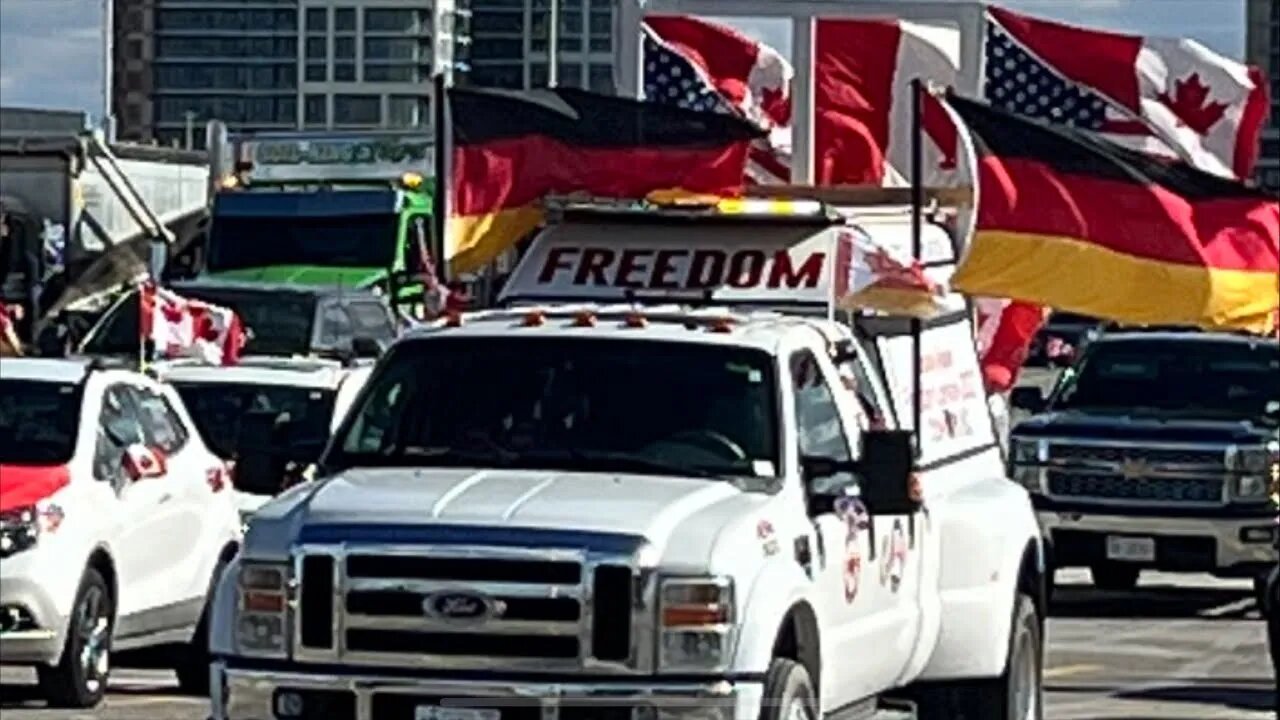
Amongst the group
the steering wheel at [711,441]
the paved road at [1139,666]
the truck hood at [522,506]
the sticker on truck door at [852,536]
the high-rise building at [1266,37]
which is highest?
the high-rise building at [1266,37]

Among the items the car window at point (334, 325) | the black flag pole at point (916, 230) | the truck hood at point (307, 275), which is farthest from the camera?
the truck hood at point (307, 275)

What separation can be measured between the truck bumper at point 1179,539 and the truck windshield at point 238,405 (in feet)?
17.4

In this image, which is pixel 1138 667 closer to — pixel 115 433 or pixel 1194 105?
pixel 1194 105

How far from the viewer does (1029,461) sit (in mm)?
25188

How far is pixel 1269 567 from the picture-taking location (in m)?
24.4

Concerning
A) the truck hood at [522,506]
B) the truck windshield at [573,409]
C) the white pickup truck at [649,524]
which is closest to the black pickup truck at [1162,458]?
the white pickup truck at [649,524]

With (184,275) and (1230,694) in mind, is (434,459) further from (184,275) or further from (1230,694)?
(184,275)

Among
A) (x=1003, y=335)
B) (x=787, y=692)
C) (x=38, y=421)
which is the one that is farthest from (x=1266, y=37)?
(x=787, y=692)

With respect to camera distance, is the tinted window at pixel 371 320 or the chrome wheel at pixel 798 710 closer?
the chrome wheel at pixel 798 710

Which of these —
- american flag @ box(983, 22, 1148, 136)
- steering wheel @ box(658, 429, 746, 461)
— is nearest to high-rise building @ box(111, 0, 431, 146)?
american flag @ box(983, 22, 1148, 136)

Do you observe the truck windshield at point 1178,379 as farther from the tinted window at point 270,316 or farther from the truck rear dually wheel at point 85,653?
the truck rear dually wheel at point 85,653

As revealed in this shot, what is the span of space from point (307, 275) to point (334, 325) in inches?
202

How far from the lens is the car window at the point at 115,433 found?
56.8ft

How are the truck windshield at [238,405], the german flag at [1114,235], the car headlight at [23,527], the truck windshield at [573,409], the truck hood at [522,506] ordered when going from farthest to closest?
the truck windshield at [238,405] < the car headlight at [23,527] < the german flag at [1114,235] < the truck windshield at [573,409] < the truck hood at [522,506]
